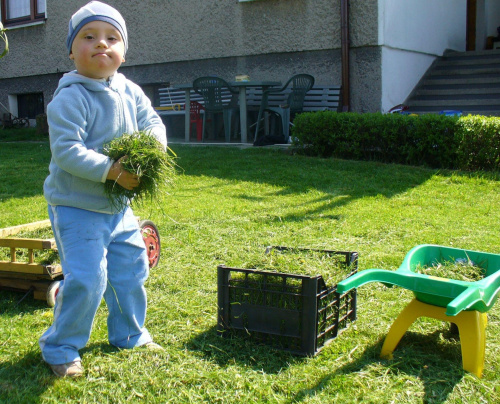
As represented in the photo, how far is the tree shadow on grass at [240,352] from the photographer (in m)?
2.82

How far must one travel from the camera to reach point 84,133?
2693mm

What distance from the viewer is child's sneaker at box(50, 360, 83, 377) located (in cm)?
269

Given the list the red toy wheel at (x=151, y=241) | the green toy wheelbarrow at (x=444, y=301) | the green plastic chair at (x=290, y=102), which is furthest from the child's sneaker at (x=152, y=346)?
the green plastic chair at (x=290, y=102)

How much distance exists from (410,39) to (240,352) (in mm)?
9856

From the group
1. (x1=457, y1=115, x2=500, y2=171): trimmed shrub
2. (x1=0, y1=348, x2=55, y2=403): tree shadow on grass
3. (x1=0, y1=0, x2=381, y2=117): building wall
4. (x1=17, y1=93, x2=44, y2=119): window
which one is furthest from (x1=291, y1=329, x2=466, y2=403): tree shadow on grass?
(x1=17, y1=93, x2=44, y2=119): window

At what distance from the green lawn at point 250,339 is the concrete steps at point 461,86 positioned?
157 inches

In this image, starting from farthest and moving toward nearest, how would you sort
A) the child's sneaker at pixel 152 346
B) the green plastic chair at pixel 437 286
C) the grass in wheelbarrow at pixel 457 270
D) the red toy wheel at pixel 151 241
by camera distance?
1. the red toy wheel at pixel 151 241
2. the grass in wheelbarrow at pixel 457 270
3. the child's sneaker at pixel 152 346
4. the green plastic chair at pixel 437 286

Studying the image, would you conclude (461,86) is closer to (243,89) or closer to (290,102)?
(290,102)

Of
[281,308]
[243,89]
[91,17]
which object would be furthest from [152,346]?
[243,89]

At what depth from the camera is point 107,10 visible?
108 inches

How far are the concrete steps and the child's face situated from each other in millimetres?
9368

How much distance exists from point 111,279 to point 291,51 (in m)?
9.33

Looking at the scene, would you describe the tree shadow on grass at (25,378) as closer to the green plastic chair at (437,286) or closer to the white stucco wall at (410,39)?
the green plastic chair at (437,286)

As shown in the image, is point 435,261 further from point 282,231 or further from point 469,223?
point 469,223
